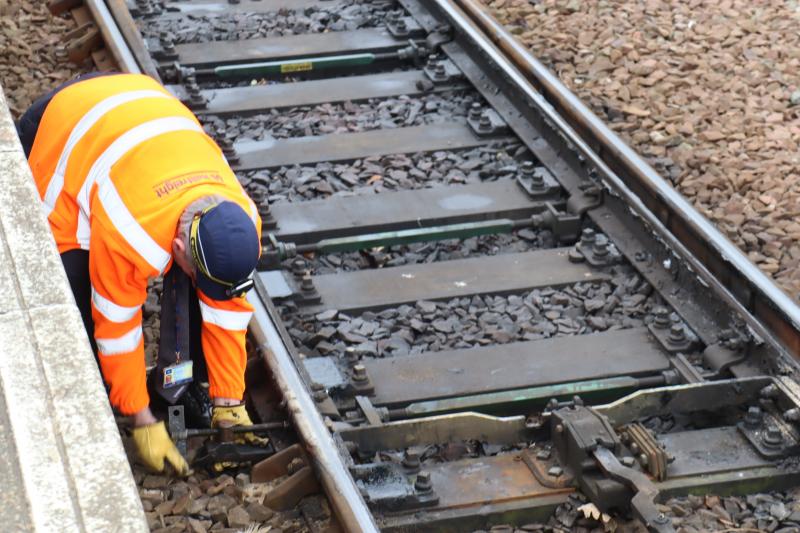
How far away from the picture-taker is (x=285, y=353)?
17.3 feet

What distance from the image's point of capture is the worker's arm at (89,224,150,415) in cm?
451

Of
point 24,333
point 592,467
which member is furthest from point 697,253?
point 24,333

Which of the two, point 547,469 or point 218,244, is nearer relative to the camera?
point 218,244

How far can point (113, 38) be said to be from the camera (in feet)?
26.2

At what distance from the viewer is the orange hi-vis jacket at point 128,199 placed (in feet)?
14.8

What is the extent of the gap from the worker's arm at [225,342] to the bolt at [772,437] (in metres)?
1.93

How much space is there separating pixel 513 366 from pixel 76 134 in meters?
2.00

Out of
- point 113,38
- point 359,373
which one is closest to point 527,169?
point 359,373

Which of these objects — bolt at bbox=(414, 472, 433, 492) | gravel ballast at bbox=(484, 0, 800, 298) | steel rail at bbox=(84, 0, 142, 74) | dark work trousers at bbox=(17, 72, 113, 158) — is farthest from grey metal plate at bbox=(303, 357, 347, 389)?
steel rail at bbox=(84, 0, 142, 74)

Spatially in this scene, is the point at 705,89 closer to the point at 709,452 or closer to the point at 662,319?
the point at 662,319

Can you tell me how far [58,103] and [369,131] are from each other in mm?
2784

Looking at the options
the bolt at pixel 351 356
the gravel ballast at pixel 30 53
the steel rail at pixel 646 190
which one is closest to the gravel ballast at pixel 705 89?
the steel rail at pixel 646 190

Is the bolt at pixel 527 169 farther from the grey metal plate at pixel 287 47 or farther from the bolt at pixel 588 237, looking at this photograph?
the grey metal plate at pixel 287 47

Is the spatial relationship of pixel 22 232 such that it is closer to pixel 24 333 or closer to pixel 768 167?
pixel 24 333
